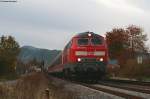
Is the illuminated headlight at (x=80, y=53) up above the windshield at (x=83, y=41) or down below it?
below

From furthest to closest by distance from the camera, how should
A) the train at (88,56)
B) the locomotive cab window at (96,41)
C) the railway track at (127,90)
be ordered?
1. the locomotive cab window at (96,41)
2. the train at (88,56)
3. the railway track at (127,90)

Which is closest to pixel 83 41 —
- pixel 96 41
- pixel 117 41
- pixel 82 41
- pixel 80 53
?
pixel 82 41

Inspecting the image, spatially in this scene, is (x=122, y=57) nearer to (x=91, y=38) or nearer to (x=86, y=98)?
(x=91, y=38)

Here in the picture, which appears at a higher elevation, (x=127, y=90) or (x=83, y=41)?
(x=83, y=41)

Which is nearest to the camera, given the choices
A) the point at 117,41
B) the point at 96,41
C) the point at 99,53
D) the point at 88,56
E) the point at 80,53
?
the point at 88,56

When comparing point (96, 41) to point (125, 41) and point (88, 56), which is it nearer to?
point (88, 56)

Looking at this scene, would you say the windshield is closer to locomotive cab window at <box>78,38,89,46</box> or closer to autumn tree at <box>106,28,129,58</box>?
locomotive cab window at <box>78,38,89,46</box>

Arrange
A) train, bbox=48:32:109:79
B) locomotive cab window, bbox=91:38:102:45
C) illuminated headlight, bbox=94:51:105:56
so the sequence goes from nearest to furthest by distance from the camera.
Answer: train, bbox=48:32:109:79, illuminated headlight, bbox=94:51:105:56, locomotive cab window, bbox=91:38:102:45

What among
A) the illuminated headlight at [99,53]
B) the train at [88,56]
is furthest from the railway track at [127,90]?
the illuminated headlight at [99,53]

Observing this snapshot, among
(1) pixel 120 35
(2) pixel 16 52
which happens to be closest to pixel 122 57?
(1) pixel 120 35

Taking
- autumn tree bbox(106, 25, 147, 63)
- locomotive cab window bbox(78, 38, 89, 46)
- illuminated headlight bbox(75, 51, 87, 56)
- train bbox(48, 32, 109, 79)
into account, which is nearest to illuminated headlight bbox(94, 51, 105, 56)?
train bbox(48, 32, 109, 79)

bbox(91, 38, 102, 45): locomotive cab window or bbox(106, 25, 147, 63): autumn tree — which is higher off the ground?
bbox(106, 25, 147, 63): autumn tree

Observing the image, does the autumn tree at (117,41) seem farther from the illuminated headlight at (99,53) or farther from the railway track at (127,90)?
the railway track at (127,90)

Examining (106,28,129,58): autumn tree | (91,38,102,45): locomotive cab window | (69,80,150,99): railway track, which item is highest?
(106,28,129,58): autumn tree
